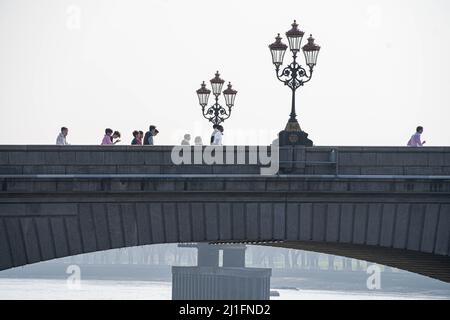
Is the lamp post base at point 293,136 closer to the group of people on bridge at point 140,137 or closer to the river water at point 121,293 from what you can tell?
the group of people on bridge at point 140,137

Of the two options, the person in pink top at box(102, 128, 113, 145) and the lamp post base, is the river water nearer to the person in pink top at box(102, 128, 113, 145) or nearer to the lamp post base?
the person in pink top at box(102, 128, 113, 145)

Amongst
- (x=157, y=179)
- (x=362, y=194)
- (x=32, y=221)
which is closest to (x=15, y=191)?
(x=32, y=221)

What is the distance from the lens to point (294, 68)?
35094mm

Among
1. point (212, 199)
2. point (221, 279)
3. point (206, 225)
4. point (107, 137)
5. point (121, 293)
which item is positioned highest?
point (107, 137)

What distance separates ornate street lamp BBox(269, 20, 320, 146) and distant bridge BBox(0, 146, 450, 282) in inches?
23.5

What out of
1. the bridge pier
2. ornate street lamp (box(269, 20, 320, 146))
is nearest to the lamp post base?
ornate street lamp (box(269, 20, 320, 146))

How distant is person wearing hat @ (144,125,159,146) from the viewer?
36.9 metres

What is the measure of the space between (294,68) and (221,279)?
2665 inches

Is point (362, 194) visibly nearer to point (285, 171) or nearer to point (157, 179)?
point (285, 171)

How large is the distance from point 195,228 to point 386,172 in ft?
15.6

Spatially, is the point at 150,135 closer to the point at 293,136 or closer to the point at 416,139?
the point at 293,136

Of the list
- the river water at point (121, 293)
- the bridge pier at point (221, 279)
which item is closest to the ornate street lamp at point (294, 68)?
the bridge pier at point (221, 279)

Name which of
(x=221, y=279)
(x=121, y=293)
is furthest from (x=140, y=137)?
(x=121, y=293)

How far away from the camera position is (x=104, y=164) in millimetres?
33531
